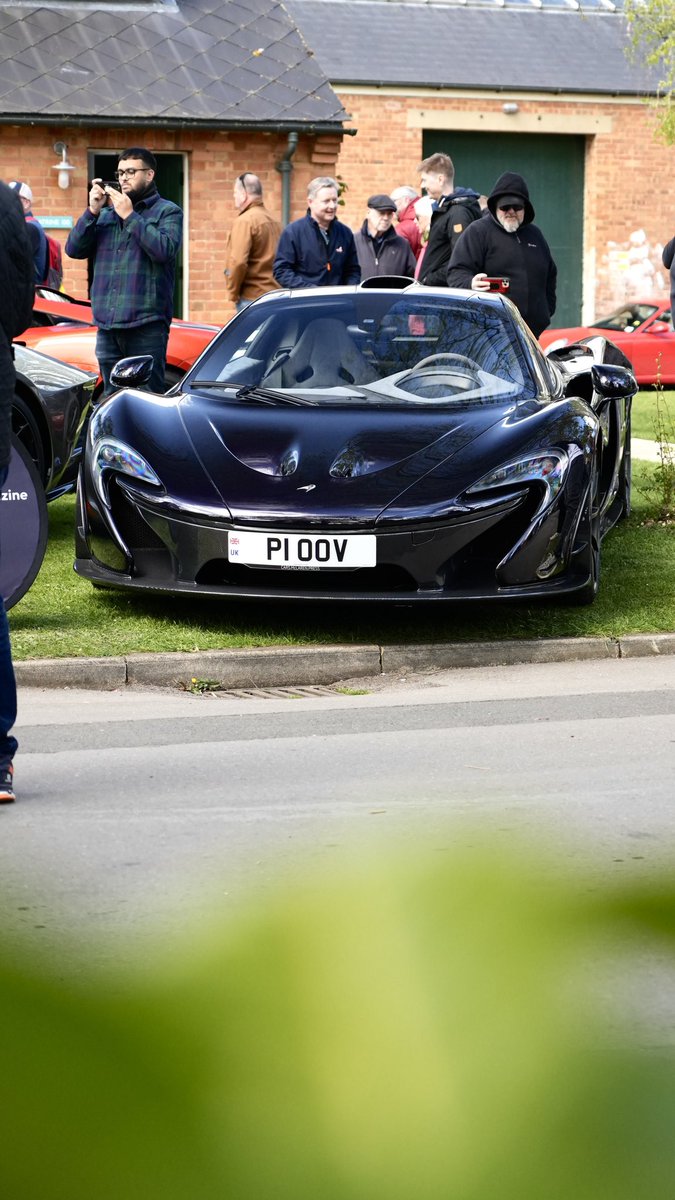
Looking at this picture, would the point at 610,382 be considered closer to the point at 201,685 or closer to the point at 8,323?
the point at 201,685

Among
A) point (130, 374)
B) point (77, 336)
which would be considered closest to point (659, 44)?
point (77, 336)

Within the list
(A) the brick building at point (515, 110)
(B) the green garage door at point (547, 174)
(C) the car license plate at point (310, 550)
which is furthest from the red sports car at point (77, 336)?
(B) the green garage door at point (547, 174)

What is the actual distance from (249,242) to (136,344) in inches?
150

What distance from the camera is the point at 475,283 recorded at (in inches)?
432

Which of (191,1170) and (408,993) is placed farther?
(408,993)

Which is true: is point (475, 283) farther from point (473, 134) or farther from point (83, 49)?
point (473, 134)

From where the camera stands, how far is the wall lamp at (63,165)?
21781 mm

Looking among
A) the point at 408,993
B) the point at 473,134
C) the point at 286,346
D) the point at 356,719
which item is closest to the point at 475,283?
the point at 286,346

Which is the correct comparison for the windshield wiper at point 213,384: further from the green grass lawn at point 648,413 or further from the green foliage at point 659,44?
the green foliage at point 659,44

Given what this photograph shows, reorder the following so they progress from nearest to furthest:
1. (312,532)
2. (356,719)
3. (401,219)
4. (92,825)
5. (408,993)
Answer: (408,993)
(92,825)
(356,719)
(312,532)
(401,219)

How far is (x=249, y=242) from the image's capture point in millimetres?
14203

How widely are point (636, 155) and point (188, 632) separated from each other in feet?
89.3

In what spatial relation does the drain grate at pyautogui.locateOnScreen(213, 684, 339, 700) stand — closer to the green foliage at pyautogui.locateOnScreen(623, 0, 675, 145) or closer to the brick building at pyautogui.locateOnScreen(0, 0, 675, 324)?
the brick building at pyautogui.locateOnScreen(0, 0, 675, 324)

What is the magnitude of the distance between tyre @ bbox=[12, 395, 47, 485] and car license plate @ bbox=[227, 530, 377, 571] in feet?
8.42
